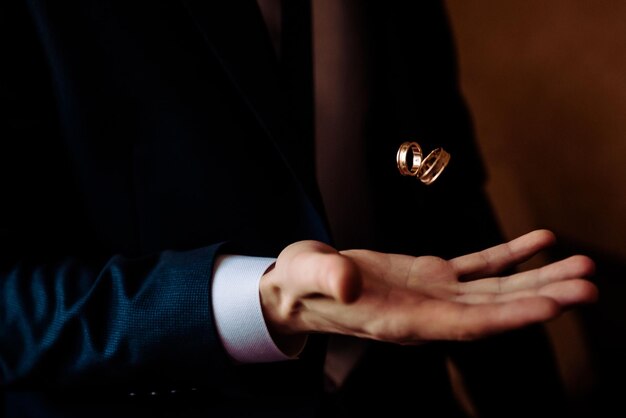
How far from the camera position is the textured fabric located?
62cm

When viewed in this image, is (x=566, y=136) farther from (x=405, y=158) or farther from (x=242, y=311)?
(x=242, y=311)

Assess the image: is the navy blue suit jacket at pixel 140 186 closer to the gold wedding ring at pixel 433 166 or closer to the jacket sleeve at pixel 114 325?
the jacket sleeve at pixel 114 325

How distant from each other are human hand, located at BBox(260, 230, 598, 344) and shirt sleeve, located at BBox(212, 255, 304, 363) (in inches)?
0.6

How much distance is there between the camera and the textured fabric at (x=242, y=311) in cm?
62

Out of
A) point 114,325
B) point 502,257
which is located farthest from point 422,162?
point 114,325

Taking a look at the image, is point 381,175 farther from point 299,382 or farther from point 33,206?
point 33,206

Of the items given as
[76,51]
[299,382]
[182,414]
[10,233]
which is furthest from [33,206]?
[299,382]

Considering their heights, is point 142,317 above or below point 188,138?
below

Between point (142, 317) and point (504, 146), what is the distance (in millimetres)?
706

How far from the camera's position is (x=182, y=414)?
75 centimetres

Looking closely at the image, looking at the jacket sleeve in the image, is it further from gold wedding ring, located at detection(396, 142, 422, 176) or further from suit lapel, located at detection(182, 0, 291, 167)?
gold wedding ring, located at detection(396, 142, 422, 176)

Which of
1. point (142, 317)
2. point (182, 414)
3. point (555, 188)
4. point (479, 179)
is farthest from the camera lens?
point (479, 179)

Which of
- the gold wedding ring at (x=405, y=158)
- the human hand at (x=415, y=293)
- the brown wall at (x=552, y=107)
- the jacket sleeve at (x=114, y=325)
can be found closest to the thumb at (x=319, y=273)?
the human hand at (x=415, y=293)

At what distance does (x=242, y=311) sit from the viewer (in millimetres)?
618
